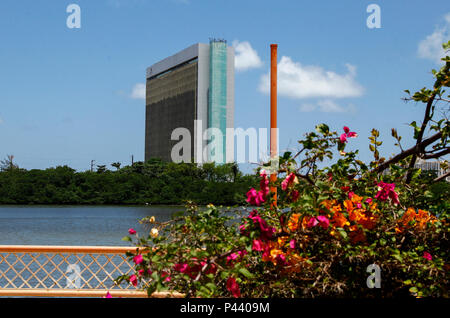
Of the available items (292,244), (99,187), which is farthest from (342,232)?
(99,187)

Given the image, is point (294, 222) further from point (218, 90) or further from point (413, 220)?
point (218, 90)

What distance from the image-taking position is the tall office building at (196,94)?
244ft

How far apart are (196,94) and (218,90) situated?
9.87 ft

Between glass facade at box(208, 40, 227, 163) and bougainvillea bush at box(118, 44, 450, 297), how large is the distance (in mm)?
70904

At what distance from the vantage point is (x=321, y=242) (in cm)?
250

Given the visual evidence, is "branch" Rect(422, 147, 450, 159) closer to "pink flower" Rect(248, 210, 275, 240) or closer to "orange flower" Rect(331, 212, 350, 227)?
"orange flower" Rect(331, 212, 350, 227)

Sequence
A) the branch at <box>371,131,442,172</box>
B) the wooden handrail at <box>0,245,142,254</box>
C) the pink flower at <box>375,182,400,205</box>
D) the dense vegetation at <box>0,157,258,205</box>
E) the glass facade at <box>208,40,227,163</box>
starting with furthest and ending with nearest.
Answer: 1. the glass facade at <box>208,40,227,163</box>
2. the dense vegetation at <box>0,157,258,205</box>
3. the wooden handrail at <box>0,245,142,254</box>
4. the branch at <box>371,131,442,172</box>
5. the pink flower at <box>375,182,400,205</box>

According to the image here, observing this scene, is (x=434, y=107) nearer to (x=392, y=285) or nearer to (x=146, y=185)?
(x=392, y=285)

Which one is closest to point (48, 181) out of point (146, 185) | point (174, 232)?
point (146, 185)

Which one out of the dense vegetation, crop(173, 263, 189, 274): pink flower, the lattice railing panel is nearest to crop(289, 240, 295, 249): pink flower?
crop(173, 263, 189, 274): pink flower

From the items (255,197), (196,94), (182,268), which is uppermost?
(196,94)

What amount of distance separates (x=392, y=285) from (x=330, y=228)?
401 millimetres

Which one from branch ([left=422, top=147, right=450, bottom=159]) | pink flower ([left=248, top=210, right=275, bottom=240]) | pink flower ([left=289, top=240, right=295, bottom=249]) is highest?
branch ([left=422, top=147, right=450, bottom=159])

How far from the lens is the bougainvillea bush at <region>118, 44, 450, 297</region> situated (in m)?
2.32
